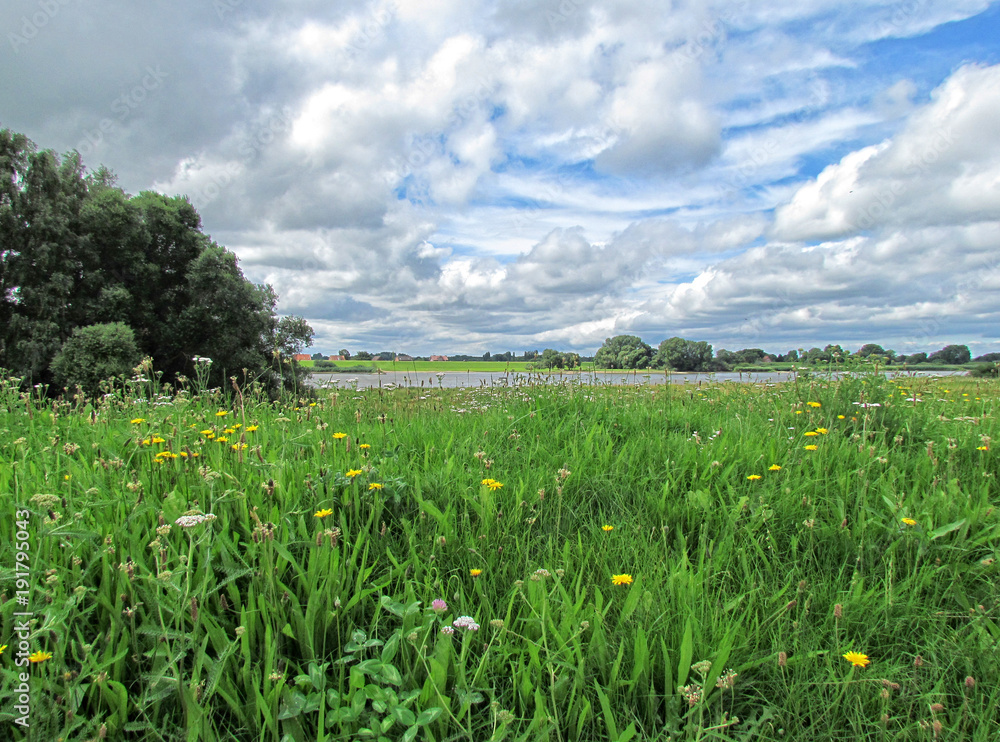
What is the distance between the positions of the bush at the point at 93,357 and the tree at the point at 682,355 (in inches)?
723

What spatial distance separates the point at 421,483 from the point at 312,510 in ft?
2.27

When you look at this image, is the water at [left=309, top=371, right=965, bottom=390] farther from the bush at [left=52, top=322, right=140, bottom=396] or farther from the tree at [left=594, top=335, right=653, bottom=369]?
the bush at [left=52, top=322, right=140, bottom=396]

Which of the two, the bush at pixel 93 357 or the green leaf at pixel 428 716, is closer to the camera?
the green leaf at pixel 428 716

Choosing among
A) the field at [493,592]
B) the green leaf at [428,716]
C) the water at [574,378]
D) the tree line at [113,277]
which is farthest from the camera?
the tree line at [113,277]

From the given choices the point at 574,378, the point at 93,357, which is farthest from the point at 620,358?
the point at 93,357

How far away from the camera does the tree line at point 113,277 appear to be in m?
22.4

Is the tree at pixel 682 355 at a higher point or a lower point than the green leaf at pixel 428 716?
higher

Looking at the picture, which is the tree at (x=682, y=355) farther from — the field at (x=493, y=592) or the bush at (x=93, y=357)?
the bush at (x=93, y=357)

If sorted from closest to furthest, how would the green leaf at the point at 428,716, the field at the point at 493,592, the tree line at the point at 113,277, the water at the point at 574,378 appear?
the green leaf at the point at 428,716
the field at the point at 493,592
the water at the point at 574,378
the tree line at the point at 113,277

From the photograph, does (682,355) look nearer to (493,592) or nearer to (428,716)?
(493,592)

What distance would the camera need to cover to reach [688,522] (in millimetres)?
3254

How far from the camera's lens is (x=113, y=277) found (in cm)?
2417

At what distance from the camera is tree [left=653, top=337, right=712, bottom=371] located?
297 inches

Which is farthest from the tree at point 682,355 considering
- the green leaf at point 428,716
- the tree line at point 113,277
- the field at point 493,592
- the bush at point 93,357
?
the bush at point 93,357
